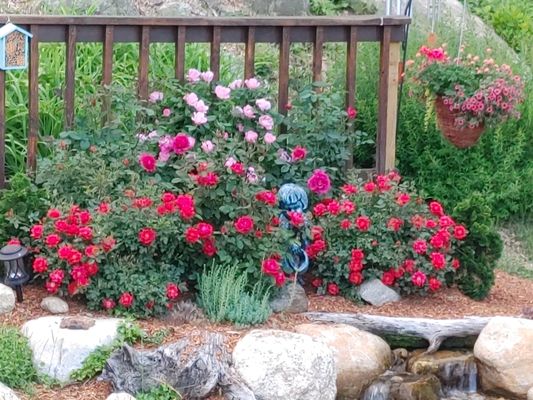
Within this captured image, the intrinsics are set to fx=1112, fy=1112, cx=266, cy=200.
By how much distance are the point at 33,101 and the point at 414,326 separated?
8.67 ft

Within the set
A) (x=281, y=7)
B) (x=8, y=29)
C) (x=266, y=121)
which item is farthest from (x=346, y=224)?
(x=281, y=7)

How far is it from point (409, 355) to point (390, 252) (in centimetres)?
Result: 69

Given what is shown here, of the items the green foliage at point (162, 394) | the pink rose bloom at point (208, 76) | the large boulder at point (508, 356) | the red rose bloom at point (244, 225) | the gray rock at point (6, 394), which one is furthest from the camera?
the pink rose bloom at point (208, 76)

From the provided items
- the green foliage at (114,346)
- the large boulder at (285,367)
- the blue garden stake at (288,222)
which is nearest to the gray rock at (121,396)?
the green foliage at (114,346)

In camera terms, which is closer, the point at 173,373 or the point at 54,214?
the point at 173,373

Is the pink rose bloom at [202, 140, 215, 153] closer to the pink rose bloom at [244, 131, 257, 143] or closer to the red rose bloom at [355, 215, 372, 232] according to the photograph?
the pink rose bloom at [244, 131, 257, 143]

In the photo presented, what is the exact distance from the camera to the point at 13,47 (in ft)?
21.5

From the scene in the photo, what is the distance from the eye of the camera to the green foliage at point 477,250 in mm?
6973

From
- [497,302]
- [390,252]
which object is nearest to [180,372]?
[390,252]

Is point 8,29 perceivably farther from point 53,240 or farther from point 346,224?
point 346,224

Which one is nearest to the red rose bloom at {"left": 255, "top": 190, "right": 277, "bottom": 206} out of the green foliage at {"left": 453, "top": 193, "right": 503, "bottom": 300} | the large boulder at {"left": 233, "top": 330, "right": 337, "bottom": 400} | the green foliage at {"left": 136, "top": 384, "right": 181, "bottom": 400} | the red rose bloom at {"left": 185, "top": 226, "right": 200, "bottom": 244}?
the red rose bloom at {"left": 185, "top": 226, "right": 200, "bottom": 244}

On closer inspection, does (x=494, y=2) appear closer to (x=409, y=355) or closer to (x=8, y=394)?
(x=409, y=355)

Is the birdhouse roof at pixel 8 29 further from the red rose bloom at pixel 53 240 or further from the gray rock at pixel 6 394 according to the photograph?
the gray rock at pixel 6 394

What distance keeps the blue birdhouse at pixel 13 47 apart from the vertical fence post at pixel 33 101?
0.14 ft
